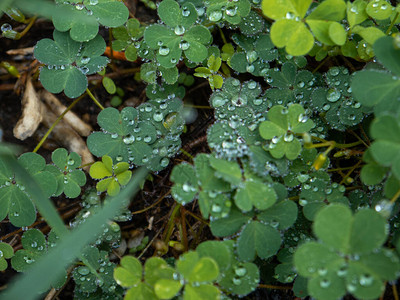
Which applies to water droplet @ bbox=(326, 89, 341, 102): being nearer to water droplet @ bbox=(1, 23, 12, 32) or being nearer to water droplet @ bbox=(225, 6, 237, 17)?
water droplet @ bbox=(225, 6, 237, 17)

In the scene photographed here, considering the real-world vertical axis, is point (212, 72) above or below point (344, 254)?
above

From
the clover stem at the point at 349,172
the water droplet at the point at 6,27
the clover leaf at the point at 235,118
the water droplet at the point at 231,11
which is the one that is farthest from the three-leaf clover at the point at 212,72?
the water droplet at the point at 6,27

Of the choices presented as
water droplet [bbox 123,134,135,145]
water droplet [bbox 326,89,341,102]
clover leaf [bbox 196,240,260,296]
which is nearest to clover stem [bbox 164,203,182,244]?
water droplet [bbox 123,134,135,145]

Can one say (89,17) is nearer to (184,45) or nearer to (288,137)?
A: (184,45)

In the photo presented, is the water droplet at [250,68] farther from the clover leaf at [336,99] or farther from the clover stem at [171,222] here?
the clover stem at [171,222]

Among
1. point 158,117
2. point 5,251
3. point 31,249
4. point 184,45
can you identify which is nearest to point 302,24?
point 184,45

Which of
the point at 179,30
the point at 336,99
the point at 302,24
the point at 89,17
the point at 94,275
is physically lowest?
the point at 94,275
